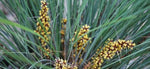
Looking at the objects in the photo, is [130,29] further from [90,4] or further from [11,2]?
[11,2]

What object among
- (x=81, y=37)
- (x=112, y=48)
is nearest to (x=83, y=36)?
(x=81, y=37)

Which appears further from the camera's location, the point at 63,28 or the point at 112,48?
the point at 63,28

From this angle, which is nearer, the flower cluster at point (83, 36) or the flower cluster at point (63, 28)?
the flower cluster at point (83, 36)

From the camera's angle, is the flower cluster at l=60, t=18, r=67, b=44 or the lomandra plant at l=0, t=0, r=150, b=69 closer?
the lomandra plant at l=0, t=0, r=150, b=69

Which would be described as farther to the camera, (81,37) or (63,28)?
(63,28)

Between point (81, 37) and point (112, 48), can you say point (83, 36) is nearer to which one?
point (81, 37)

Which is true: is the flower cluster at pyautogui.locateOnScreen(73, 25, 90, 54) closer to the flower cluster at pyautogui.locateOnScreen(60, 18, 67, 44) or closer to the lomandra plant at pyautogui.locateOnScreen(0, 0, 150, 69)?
the lomandra plant at pyautogui.locateOnScreen(0, 0, 150, 69)

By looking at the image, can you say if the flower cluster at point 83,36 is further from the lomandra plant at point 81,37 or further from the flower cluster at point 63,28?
the flower cluster at point 63,28

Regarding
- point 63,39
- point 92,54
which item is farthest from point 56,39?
point 92,54

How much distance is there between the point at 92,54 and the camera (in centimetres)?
103

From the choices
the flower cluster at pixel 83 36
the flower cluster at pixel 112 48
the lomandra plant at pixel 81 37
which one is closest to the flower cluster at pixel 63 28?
the lomandra plant at pixel 81 37

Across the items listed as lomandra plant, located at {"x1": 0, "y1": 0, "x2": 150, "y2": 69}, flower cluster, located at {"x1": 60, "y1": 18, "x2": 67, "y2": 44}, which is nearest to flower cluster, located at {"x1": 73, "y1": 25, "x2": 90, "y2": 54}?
lomandra plant, located at {"x1": 0, "y1": 0, "x2": 150, "y2": 69}

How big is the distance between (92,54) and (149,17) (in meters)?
0.35

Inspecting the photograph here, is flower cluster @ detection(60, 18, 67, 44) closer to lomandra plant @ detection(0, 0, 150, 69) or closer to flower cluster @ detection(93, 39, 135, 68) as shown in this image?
lomandra plant @ detection(0, 0, 150, 69)
